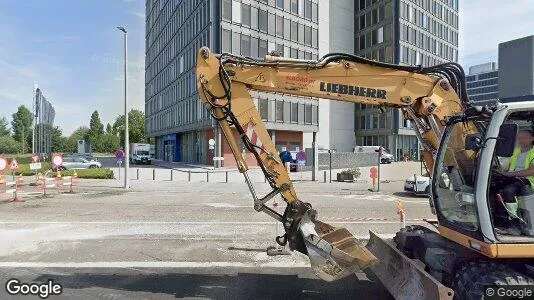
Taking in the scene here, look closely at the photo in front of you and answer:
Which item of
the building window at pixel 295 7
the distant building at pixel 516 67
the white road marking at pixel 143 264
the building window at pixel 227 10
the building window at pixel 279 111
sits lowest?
the white road marking at pixel 143 264

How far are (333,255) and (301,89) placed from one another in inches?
90.3

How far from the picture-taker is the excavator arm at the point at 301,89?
5039 millimetres

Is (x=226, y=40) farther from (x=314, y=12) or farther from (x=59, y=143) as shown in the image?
(x=59, y=143)

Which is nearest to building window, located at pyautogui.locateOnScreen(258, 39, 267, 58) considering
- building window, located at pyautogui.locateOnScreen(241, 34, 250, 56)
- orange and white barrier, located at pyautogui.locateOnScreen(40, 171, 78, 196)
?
building window, located at pyautogui.locateOnScreen(241, 34, 250, 56)

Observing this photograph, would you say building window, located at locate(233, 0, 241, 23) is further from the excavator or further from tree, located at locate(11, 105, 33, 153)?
tree, located at locate(11, 105, 33, 153)

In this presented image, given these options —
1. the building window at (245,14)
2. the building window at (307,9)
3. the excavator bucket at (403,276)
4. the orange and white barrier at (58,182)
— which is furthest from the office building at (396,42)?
the excavator bucket at (403,276)

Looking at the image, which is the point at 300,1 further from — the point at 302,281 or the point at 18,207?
the point at 302,281

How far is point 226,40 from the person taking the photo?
3672 cm

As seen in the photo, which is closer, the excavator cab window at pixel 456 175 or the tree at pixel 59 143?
the excavator cab window at pixel 456 175

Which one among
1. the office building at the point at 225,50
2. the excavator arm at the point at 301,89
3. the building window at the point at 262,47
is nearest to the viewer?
the excavator arm at the point at 301,89

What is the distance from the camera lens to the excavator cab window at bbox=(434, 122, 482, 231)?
402 cm

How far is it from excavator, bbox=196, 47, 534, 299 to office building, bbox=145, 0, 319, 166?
30.7m

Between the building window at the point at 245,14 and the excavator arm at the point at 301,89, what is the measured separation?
35371 millimetres

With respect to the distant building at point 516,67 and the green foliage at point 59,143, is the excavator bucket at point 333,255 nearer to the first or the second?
the distant building at point 516,67
